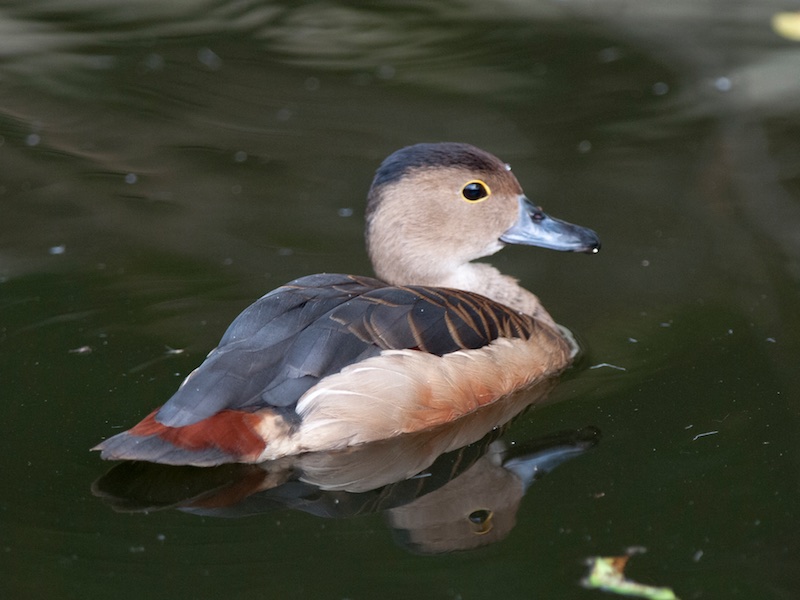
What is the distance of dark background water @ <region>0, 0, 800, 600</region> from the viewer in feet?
14.4

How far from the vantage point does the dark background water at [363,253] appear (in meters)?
4.40

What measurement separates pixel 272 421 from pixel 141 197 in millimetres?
3584

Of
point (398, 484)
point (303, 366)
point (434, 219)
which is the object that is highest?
point (434, 219)

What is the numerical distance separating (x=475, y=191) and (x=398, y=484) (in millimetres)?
1976

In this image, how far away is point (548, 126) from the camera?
9.18 meters

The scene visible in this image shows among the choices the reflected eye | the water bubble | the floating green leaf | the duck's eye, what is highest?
the duck's eye

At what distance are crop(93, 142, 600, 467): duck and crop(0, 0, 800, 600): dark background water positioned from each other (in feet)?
1.01

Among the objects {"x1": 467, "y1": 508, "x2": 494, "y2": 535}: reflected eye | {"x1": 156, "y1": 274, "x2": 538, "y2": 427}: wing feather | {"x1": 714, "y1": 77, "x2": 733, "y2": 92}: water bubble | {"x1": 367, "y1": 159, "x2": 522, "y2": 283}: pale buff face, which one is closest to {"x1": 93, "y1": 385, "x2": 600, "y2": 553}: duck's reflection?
{"x1": 467, "y1": 508, "x2": 494, "y2": 535}: reflected eye

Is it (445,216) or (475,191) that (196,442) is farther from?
(475,191)

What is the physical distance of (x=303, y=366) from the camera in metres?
5.03

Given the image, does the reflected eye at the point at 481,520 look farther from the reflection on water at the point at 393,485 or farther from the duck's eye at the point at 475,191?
the duck's eye at the point at 475,191

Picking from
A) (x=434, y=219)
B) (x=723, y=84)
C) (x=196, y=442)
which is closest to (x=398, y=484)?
(x=196, y=442)

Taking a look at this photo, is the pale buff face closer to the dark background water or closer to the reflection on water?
the dark background water

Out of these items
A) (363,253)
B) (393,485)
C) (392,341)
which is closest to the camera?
(393,485)
